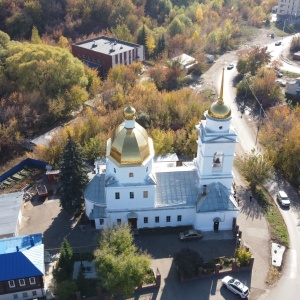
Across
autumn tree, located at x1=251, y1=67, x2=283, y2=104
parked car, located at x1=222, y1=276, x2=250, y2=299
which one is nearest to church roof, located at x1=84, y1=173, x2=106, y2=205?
parked car, located at x1=222, y1=276, x2=250, y2=299

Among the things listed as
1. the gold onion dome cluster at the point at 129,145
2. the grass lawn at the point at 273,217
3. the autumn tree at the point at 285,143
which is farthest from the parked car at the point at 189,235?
the autumn tree at the point at 285,143

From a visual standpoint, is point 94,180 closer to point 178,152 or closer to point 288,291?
point 178,152

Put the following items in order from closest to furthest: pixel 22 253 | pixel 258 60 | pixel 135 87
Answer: pixel 22 253
pixel 135 87
pixel 258 60

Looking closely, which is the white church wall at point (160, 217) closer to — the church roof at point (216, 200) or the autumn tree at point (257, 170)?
the church roof at point (216, 200)

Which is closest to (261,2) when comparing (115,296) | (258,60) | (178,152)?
(258,60)

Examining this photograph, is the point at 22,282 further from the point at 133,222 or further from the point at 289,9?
the point at 289,9

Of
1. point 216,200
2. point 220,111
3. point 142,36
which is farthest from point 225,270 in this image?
point 142,36

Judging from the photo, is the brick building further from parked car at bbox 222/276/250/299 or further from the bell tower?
parked car at bbox 222/276/250/299
